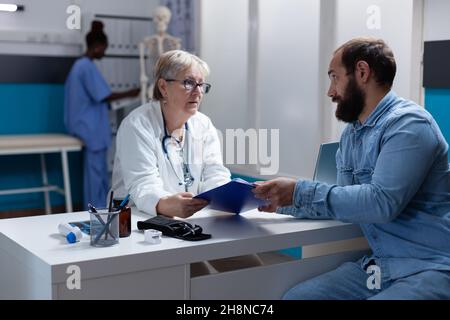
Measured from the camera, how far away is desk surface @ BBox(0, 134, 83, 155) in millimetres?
4477

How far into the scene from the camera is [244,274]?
6.11 ft

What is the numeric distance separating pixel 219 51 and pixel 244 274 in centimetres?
304

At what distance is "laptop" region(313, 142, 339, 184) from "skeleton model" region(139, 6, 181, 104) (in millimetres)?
2772

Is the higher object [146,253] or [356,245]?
[146,253]

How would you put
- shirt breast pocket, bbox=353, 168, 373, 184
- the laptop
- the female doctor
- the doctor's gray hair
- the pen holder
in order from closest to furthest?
the pen holder → shirt breast pocket, bbox=353, 168, 373, 184 → the laptop → the female doctor → the doctor's gray hair

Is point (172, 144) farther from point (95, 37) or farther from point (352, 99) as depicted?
point (95, 37)

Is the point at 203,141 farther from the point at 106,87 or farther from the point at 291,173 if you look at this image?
the point at 106,87

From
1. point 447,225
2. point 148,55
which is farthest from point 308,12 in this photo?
point 447,225

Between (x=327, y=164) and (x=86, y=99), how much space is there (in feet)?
10.1

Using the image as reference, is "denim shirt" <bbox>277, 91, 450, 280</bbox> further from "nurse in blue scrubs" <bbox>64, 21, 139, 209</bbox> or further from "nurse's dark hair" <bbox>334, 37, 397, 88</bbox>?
"nurse in blue scrubs" <bbox>64, 21, 139, 209</bbox>

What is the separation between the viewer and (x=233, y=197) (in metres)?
1.99

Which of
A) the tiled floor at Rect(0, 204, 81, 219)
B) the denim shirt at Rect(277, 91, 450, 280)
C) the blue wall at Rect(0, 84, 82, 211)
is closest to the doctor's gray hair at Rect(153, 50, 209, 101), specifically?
the denim shirt at Rect(277, 91, 450, 280)

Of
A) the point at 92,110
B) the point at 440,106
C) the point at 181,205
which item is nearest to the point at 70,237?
the point at 181,205
